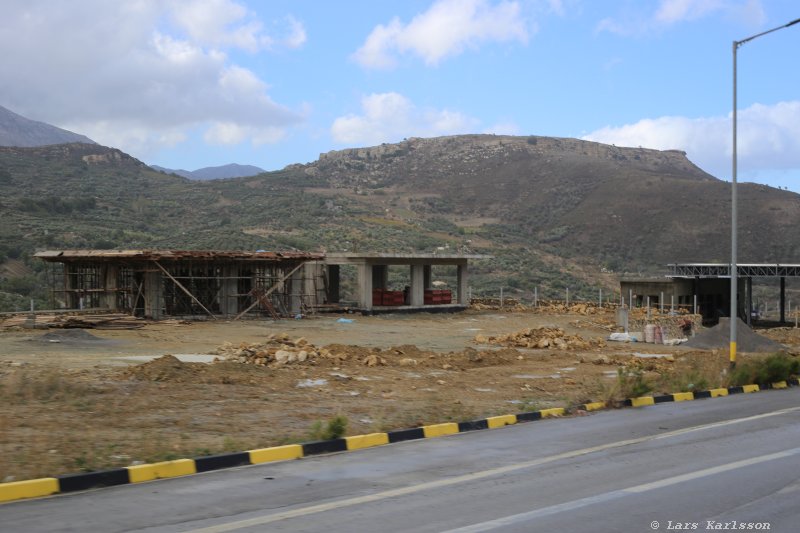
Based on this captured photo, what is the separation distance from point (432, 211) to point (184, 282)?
79.7m

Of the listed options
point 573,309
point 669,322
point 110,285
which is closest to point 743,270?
point 573,309

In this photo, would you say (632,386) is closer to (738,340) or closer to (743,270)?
(738,340)

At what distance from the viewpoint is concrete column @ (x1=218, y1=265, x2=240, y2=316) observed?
1566 inches

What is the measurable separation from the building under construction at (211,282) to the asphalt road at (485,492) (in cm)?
2738

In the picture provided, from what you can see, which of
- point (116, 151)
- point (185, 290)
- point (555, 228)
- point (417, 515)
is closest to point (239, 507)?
point (417, 515)

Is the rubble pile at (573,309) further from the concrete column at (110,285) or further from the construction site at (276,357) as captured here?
the concrete column at (110,285)

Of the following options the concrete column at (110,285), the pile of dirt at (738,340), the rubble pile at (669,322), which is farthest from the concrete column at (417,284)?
the pile of dirt at (738,340)

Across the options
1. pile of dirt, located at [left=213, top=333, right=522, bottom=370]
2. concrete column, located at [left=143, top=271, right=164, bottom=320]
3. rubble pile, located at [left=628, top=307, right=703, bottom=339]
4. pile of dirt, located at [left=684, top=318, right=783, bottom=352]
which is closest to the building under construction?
concrete column, located at [left=143, top=271, right=164, bottom=320]

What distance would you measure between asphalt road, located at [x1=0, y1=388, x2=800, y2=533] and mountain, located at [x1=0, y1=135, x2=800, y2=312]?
44978mm

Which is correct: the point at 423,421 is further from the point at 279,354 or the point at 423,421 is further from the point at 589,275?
the point at 589,275

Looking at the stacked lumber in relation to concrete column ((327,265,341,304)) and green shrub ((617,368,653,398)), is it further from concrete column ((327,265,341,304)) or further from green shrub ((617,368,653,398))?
green shrub ((617,368,653,398))

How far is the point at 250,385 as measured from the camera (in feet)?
56.5

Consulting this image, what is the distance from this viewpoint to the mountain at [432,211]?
235ft

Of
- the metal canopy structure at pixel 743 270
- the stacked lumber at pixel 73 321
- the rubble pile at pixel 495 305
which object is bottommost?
the stacked lumber at pixel 73 321
